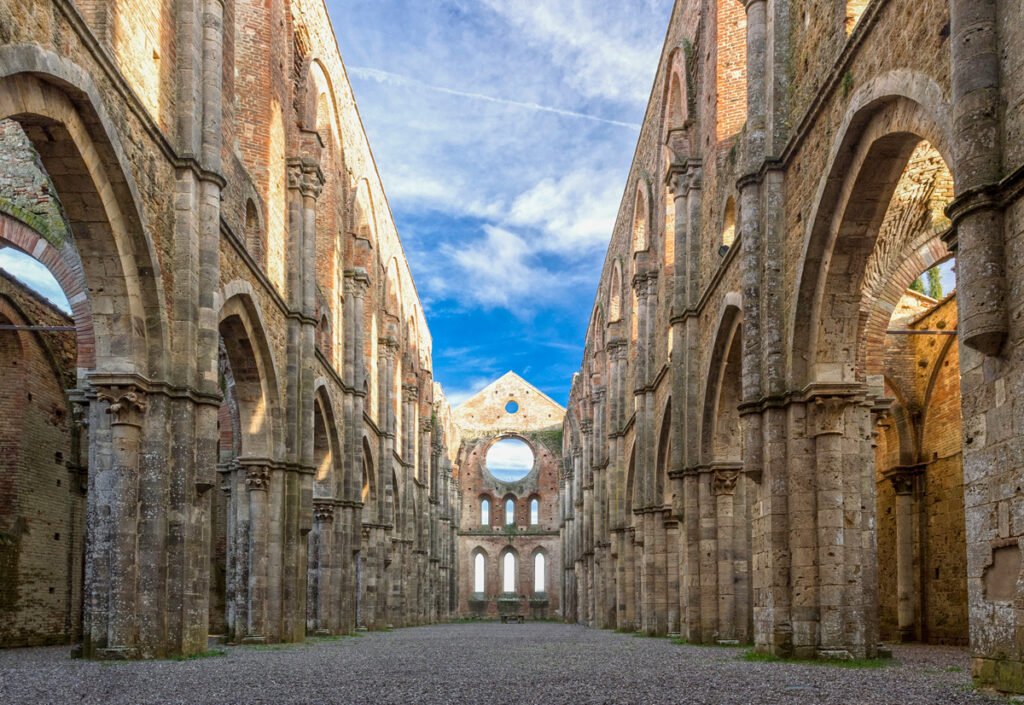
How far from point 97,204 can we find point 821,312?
840cm

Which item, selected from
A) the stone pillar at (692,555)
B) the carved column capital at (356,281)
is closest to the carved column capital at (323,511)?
the carved column capital at (356,281)

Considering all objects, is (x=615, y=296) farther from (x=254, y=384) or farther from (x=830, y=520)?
(x=830, y=520)

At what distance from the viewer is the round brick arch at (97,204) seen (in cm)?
1005

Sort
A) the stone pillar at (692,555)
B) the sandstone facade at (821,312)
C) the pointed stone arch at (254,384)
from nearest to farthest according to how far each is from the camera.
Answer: the sandstone facade at (821,312), the pointed stone arch at (254,384), the stone pillar at (692,555)

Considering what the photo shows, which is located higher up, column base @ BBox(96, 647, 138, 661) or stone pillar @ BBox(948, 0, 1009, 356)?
stone pillar @ BBox(948, 0, 1009, 356)

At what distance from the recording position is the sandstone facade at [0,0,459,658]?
11945 millimetres

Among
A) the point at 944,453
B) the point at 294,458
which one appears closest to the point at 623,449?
the point at 944,453

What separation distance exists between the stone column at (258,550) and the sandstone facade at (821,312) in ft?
24.8

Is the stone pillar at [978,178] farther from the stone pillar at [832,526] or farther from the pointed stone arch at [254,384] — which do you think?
the pointed stone arch at [254,384]

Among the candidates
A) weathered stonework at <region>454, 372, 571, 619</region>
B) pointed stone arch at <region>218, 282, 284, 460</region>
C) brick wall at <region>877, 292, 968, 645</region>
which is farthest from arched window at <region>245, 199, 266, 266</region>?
weathered stonework at <region>454, 372, 571, 619</region>

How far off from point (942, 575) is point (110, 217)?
16582mm

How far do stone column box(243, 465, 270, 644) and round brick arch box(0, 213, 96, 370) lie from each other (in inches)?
198

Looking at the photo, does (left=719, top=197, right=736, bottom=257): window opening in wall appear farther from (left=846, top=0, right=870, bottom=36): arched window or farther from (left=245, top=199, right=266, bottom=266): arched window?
(left=245, top=199, right=266, bottom=266): arched window

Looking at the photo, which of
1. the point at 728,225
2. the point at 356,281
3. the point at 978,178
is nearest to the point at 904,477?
the point at 728,225
